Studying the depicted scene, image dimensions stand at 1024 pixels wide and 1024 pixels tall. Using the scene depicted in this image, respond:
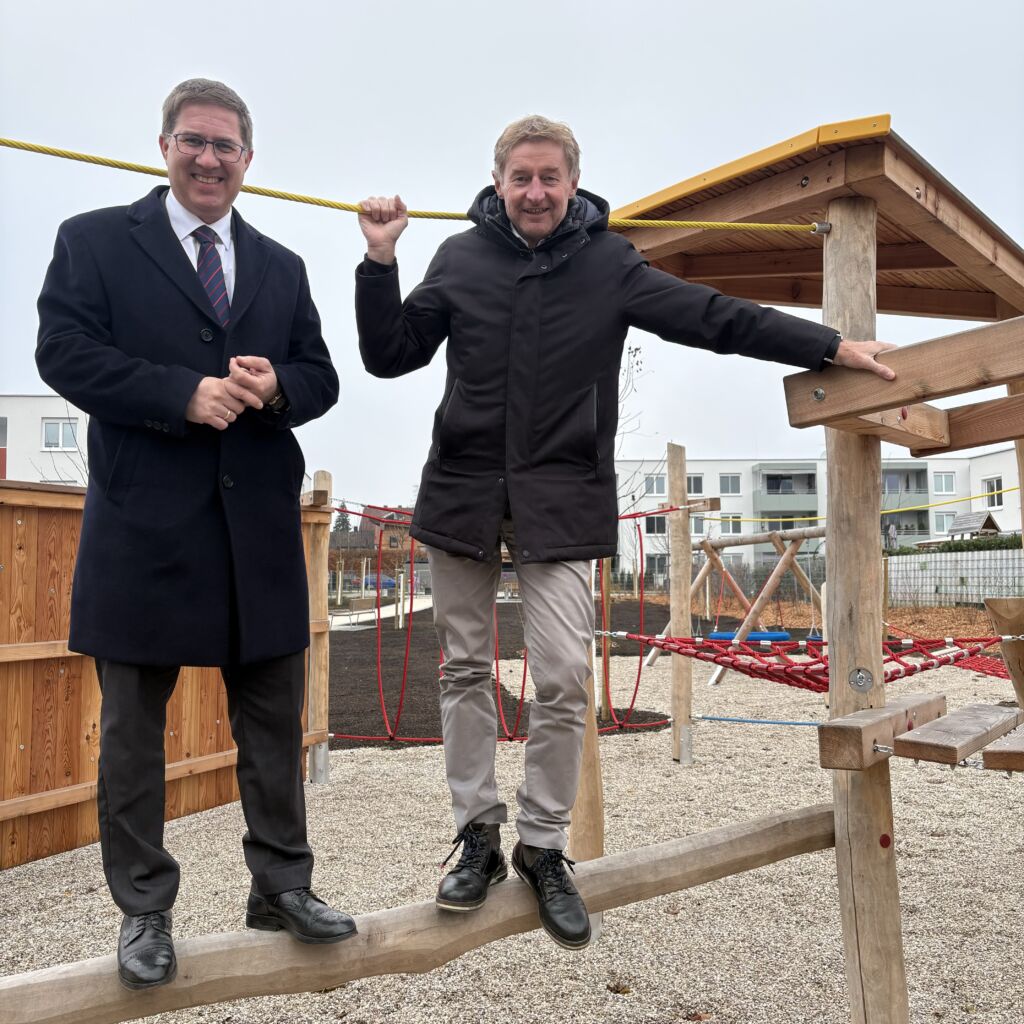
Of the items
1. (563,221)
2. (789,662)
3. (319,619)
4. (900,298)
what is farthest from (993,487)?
(563,221)

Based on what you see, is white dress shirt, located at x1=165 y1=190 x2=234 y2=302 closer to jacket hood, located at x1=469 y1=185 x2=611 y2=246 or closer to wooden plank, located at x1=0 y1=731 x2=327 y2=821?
jacket hood, located at x1=469 y1=185 x2=611 y2=246

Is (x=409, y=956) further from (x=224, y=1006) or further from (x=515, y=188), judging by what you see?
(x=515, y=188)

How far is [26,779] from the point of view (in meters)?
4.38

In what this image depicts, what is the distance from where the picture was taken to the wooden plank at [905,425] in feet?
8.67

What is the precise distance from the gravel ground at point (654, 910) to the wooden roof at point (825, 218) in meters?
2.60

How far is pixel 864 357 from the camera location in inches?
96.7

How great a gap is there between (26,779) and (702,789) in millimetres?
4011

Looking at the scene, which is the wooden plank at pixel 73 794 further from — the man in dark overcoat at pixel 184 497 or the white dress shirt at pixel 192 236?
the white dress shirt at pixel 192 236

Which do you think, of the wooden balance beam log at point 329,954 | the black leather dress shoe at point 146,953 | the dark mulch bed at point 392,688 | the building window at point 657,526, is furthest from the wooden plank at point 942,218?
the building window at point 657,526

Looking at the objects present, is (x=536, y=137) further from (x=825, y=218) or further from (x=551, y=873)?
(x=551, y=873)

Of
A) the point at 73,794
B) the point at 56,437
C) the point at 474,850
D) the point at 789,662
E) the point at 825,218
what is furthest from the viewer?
the point at 56,437

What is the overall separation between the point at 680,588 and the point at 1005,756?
4513 mm

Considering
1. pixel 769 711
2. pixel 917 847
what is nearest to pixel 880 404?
pixel 917 847

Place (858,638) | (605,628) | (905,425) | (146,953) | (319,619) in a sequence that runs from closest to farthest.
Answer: (146,953), (905,425), (858,638), (319,619), (605,628)
